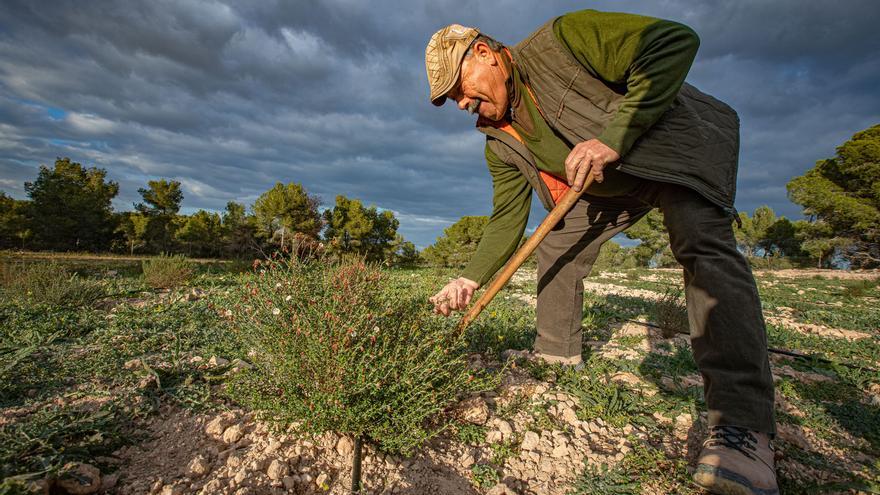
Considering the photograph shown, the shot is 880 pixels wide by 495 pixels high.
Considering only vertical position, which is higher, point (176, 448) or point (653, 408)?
point (653, 408)

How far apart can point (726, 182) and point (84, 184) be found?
37.3 metres

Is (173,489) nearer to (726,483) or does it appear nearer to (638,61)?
(726,483)

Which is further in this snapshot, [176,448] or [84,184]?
[84,184]

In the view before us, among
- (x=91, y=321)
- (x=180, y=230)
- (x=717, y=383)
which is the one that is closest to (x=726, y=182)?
(x=717, y=383)

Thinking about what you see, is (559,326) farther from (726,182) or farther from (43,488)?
(43,488)

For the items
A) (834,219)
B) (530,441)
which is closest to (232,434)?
(530,441)

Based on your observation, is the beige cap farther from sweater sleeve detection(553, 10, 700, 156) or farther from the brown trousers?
the brown trousers

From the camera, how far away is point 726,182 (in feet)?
5.32

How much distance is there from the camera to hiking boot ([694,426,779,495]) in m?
1.29

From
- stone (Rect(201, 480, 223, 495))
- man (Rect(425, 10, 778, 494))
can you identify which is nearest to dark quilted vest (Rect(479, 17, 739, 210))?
man (Rect(425, 10, 778, 494))

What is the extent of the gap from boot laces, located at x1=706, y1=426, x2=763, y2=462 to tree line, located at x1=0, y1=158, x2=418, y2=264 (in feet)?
73.6

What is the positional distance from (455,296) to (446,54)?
1166mm

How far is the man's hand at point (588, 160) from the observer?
5.26 feet

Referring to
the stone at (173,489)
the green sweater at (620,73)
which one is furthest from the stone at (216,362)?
the green sweater at (620,73)
